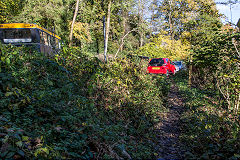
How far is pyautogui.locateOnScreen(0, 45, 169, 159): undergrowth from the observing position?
2.94 metres

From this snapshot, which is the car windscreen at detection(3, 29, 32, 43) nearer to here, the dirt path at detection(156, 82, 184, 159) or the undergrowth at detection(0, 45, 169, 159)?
the undergrowth at detection(0, 45, 169, 159)

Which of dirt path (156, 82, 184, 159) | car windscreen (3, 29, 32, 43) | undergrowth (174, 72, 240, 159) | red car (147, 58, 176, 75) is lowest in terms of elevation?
dirt path (156, 82, 184, 159)

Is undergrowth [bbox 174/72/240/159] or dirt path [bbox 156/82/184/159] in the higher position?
undergrowth [bbox 174/72/240/159]

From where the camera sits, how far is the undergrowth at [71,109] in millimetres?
2943

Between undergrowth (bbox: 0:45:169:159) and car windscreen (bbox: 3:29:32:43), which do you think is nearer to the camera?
undergrowth (bbox: 0:45:169:159)

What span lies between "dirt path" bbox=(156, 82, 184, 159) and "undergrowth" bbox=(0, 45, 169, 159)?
320 millimetres

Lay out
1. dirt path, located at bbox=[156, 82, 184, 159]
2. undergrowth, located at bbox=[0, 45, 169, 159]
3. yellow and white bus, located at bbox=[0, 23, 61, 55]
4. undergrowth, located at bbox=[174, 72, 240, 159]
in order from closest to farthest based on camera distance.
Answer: undergrowth, located at bbox=[0, 45, 169, 159], undergrowth, located at bbox=[174, 72, 240, 159], dirt path, located at bbox=[156, 82, 184, 159], yellow and white bus, located at bbox=[0, 23, 61, 55]

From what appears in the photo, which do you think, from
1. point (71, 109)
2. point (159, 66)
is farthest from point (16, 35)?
point (159, 66)

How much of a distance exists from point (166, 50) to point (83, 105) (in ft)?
53.2

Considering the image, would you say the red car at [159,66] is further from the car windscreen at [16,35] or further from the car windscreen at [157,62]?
the car windscreen at [16,35]

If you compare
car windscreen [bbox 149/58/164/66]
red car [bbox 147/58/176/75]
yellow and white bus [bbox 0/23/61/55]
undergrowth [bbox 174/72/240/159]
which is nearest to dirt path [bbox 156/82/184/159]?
undergrowth [bbox 174/72/240/159]

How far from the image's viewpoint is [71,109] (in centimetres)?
441

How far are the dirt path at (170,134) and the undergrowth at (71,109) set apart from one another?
1.05ft

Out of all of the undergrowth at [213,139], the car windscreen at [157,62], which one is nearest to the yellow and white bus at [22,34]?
the car windscreen at [157,62]
